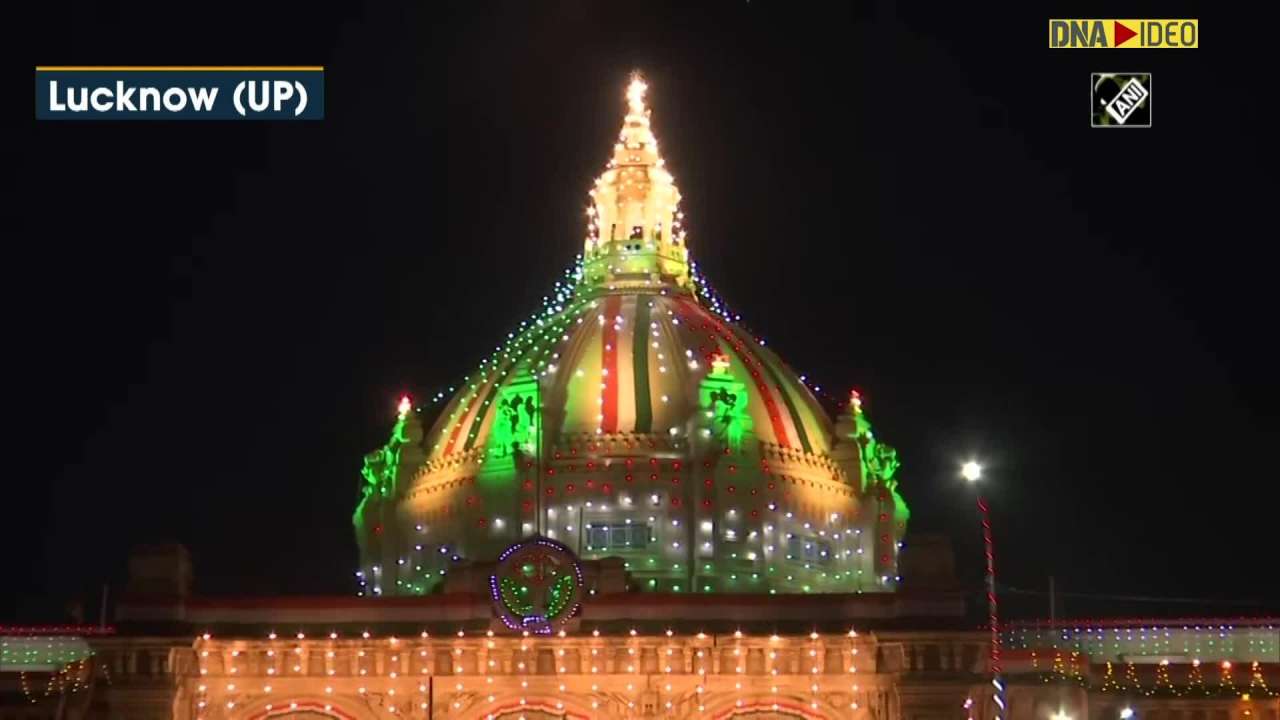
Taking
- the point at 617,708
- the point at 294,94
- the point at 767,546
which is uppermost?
the point at 294,94

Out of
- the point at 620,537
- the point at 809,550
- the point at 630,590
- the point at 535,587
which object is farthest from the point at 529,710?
the point at 809,550

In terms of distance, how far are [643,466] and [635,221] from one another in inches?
594

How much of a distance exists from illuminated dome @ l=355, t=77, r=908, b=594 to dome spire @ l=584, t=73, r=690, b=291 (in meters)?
0.67

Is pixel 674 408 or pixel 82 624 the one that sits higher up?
pixel 674 408

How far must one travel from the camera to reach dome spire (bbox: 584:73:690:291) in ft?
355

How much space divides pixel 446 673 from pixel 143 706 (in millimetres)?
8600

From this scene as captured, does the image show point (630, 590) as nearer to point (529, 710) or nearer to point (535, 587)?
point (535, 587)

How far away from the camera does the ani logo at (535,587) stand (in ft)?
274

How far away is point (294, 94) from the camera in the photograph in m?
73.9

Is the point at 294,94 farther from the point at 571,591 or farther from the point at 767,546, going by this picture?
the point at 767,546

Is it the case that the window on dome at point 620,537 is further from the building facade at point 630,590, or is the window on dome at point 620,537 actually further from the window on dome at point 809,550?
the window on dome at point 809,550

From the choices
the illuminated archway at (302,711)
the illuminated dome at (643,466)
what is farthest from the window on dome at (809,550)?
the illuminated archway at (302,711)

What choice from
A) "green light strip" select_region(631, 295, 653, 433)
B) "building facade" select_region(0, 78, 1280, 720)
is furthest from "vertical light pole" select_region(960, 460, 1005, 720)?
"green light strip" select_region(631, 295, 653, 433)

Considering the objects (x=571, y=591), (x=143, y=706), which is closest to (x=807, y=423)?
(x=571, y=591)
